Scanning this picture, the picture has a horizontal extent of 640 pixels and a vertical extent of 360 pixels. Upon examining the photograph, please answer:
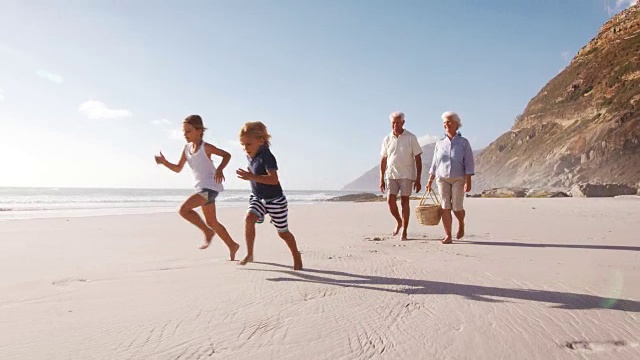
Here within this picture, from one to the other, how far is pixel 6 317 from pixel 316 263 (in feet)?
7.59

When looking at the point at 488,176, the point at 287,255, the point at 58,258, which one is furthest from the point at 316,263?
the point at 488,176

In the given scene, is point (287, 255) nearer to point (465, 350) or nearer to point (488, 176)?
point (465, 350)

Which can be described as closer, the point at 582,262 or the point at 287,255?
the point at 582,262

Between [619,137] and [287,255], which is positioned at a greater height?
[619,137]

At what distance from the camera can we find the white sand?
1.85 m

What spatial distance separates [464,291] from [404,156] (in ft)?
11.6

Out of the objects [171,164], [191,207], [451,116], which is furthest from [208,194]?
[451,116]

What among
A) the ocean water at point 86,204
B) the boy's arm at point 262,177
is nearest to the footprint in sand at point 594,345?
the boy's arm at point 262,177

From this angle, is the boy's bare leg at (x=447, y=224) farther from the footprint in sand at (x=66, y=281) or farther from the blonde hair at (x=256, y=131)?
the footprint in sand at (x=66, y=281)

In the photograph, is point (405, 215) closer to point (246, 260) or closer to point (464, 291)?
point (246, 260)

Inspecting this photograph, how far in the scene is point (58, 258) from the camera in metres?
4.16

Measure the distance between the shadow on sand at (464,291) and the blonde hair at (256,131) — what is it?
3.95ft

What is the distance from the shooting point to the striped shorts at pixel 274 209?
3.68 m

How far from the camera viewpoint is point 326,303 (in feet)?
8.20
